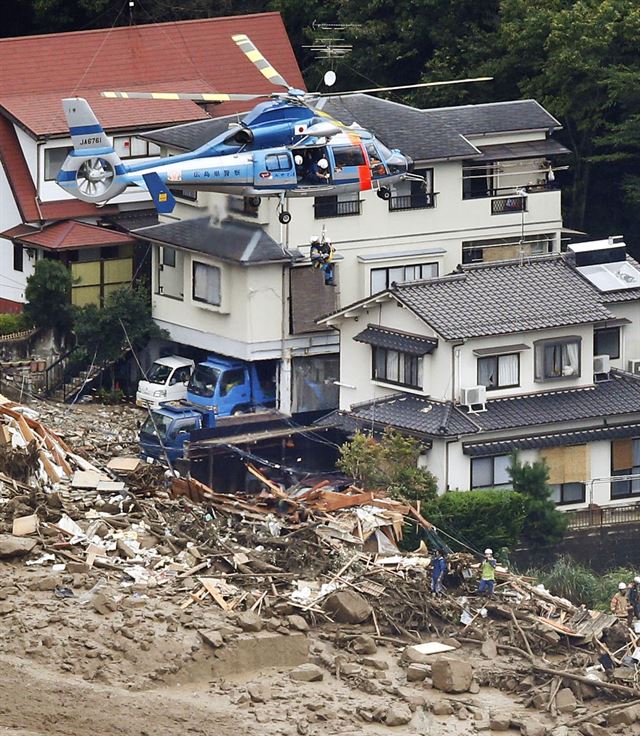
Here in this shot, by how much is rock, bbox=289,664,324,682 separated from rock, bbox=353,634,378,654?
1071 mm

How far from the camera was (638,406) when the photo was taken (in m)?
50.5

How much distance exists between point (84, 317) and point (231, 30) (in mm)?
12158

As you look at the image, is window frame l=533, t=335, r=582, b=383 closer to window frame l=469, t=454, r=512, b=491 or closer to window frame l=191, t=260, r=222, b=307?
window frame l=469, t=454, r=512, b=491

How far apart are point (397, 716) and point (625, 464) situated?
1587cm

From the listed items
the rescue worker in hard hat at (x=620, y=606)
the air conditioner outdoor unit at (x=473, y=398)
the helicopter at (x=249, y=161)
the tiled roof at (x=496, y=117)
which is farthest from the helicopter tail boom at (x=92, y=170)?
the rescue worker in hard hat at (x=620, y=606)

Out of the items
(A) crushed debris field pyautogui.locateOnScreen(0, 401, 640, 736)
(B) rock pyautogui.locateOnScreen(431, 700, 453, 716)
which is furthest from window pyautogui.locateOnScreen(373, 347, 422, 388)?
(B) rock pyautogui.locateOnScreen(431, 700, 453, 716)

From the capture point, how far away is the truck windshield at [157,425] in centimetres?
5094

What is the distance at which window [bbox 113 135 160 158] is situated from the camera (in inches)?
2306

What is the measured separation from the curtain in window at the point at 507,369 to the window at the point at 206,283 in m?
7.58

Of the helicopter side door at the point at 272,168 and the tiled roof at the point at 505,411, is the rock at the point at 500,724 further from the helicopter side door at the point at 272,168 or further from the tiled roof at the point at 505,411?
the helicopter side door at the point at 272,168

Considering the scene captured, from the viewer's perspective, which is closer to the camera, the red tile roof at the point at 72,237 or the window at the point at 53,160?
the red tile roof at the point at 72,237

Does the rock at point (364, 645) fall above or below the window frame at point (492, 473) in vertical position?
below

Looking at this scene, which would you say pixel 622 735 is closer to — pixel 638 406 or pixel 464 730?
pixel 464 730

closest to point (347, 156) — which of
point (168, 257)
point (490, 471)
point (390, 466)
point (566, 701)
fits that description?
point (390, 466)
